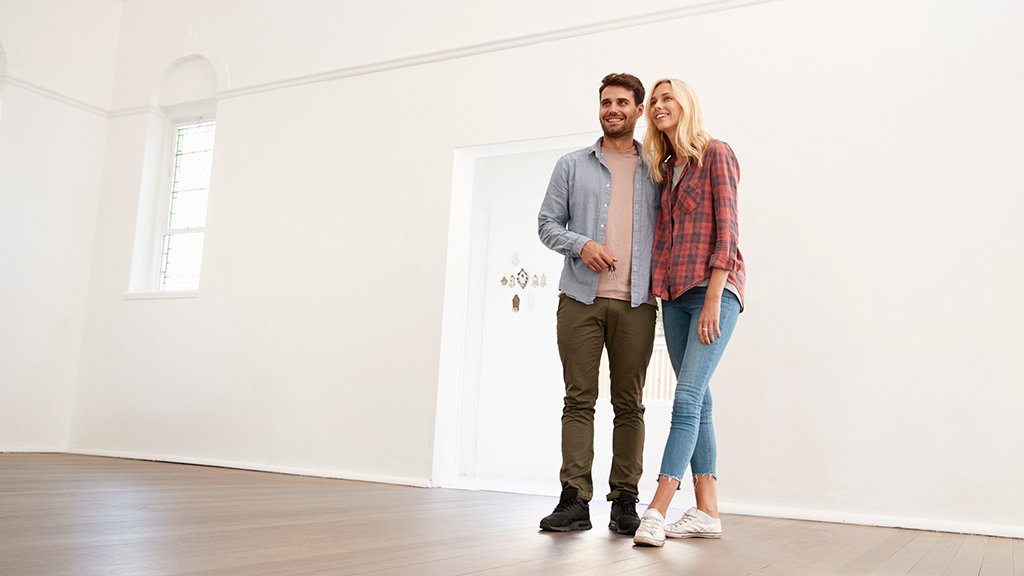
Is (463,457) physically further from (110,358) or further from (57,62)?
(57,62)

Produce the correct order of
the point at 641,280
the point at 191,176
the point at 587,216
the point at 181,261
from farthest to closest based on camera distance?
the point at 191,176
the point at 181,261
the point at 587,216
the point at 641,280

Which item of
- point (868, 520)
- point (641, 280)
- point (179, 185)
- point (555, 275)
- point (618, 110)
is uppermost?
point (179, 185)

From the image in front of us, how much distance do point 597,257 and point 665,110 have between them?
0.49 meters

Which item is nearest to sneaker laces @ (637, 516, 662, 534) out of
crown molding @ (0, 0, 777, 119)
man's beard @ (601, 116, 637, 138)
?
man's beard @ (601, 116, 637, 138)

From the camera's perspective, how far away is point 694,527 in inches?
86.4

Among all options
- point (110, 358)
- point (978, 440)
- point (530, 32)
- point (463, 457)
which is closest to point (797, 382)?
point (978, 440)

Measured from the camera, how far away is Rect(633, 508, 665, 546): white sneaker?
193 cm

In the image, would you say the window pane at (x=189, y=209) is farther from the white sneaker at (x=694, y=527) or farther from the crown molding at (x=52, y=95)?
the white sneaker at (x=694, y=527)

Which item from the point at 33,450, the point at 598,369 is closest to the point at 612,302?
the point at 598,369

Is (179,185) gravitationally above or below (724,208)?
above

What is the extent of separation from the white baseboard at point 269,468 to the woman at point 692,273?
2027 mm

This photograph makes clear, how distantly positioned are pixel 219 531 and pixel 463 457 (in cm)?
400

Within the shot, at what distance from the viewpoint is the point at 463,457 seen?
5.80 m

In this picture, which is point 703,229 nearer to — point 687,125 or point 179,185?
point 687,125
